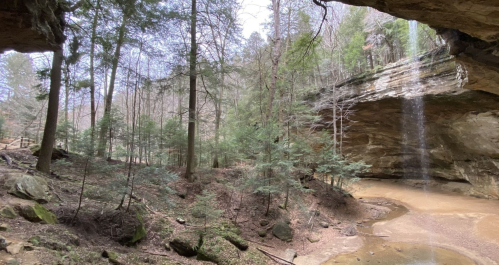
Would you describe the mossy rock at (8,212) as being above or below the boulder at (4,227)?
above

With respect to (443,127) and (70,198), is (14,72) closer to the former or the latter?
(70,198)

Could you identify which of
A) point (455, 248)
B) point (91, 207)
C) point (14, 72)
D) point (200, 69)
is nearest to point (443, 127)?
point (455, 248)

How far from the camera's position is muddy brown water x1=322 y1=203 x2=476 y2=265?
582 centimetres

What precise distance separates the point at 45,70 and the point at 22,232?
5.26m

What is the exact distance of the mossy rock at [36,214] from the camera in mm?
3893

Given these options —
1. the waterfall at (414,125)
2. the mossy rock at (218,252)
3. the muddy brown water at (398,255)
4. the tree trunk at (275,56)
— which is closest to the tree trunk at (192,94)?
the tree trunk at (275,56)

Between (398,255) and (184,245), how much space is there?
583 centimetres

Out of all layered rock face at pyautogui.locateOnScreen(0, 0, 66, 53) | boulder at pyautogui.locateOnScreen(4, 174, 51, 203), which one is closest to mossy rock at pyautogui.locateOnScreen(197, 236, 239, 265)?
boulder at pyautogui.locateOnScreen(4, 174, 51, 203)

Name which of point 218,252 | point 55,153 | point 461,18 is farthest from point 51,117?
point 461,18

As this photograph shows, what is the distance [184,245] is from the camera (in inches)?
198

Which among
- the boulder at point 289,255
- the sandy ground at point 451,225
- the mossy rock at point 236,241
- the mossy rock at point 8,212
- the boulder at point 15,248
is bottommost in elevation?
the boulder at point 289,255

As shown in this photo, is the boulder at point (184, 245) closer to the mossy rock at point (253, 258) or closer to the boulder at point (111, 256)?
the mossy rock at point (253, 258)

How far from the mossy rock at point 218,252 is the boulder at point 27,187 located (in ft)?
11.7

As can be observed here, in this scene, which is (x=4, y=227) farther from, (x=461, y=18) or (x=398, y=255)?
(x=398, y=255)
